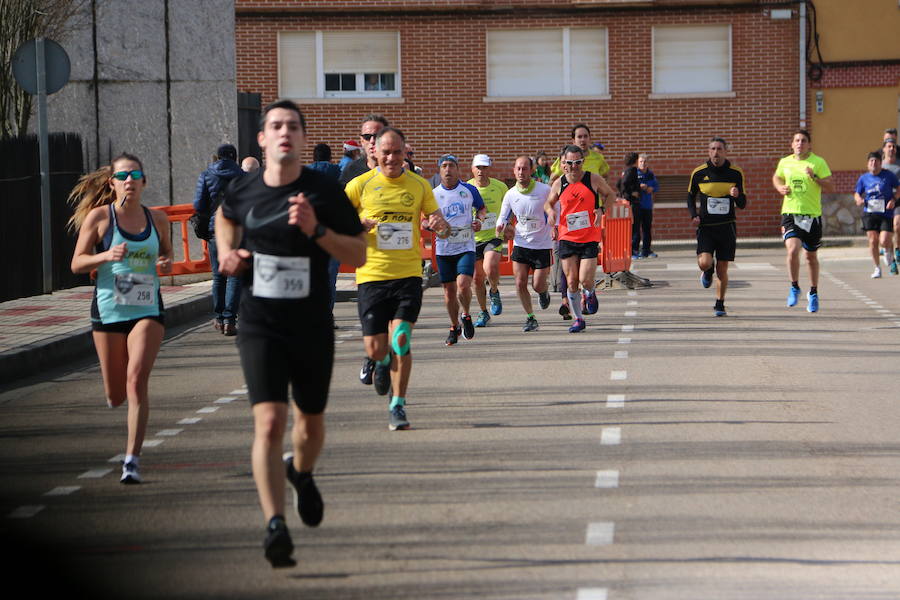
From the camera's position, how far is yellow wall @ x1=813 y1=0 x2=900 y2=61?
32.2m

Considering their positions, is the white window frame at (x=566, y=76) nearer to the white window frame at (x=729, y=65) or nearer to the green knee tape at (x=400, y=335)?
the white window frame at (x=729, y=65)

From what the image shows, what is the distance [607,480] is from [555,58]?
83.6 feet

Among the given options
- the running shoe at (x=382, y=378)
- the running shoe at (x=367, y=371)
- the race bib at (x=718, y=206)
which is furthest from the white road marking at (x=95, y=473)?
the race bib at (x=718, y=206)

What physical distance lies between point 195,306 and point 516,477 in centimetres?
1058

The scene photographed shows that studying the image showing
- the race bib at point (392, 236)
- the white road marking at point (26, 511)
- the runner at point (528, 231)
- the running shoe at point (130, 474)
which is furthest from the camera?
the runner at point (528, 231)

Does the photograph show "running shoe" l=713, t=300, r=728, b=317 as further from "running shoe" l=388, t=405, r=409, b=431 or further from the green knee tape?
"running shoe" l=388, t=405, r=409, b=431

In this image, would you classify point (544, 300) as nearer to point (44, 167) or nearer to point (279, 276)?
point (44, 167)

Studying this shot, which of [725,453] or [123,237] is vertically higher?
[123,237]

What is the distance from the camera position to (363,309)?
985 centimetres

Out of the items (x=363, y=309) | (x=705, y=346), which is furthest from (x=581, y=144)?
(x=363, y=309)

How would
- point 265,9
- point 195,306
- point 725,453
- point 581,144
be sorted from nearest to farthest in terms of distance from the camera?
point 725,453 < point 581,144 < point 195,306 < point 265,9

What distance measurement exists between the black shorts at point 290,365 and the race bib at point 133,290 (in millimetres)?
2226

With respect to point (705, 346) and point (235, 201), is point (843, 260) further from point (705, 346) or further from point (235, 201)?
point (235, 201)

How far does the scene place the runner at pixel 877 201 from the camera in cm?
2119
